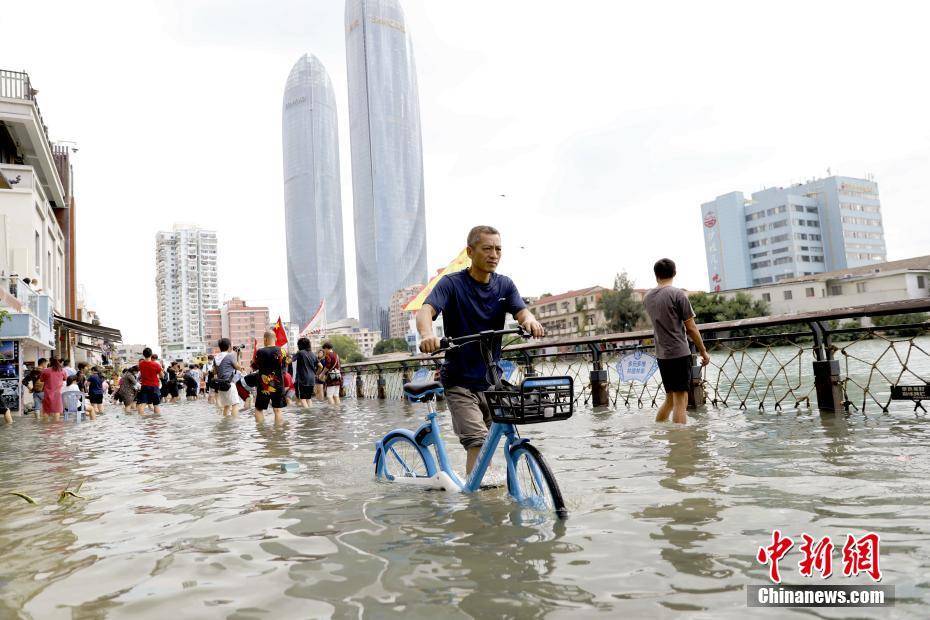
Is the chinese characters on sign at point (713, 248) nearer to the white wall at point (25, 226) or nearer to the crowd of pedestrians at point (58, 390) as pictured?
the white wall at point (25, 226)

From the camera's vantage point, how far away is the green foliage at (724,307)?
72.9 meters

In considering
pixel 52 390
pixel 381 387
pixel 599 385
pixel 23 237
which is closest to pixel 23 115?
pixel 23 237

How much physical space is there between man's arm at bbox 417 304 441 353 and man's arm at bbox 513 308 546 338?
0.56 meters

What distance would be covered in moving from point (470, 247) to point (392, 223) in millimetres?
179877

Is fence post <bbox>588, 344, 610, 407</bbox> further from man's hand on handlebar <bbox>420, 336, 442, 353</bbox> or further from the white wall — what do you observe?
the white wall

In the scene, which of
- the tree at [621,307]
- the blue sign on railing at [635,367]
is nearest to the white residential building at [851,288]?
the tree at [621,307]

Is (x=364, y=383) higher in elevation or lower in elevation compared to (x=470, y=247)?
lower

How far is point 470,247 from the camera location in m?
4.32

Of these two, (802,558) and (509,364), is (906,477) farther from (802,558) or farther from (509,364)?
(509,364)

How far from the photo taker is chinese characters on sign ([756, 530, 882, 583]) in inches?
101

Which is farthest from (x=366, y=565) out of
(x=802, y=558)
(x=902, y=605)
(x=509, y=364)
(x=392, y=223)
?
(x=392, y=223)

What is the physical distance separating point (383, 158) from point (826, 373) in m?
180

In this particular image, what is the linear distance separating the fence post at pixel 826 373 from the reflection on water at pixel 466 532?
1123 millimetres

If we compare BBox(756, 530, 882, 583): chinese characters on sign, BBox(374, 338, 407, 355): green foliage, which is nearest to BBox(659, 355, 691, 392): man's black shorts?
BBox(756, 530, 882, 583): chinese characters on sign
